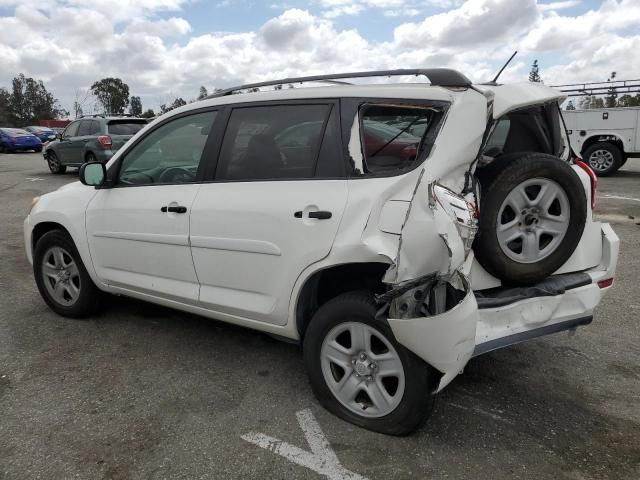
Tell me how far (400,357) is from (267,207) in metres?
1.09

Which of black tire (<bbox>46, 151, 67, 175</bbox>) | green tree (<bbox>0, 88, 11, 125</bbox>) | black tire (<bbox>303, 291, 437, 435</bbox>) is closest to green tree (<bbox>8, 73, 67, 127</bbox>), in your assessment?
green tree (<bbox>0, 88, 11, 125</bbox>)

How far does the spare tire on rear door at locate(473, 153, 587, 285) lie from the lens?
275 centimetres

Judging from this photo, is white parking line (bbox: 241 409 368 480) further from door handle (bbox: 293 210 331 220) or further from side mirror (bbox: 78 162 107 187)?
side mirror (bbox: 78 162 107 187)

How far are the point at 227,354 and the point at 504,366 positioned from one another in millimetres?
1894

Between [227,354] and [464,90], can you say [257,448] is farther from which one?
[464,90]

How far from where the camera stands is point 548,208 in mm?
2863

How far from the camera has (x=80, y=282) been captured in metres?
4.23

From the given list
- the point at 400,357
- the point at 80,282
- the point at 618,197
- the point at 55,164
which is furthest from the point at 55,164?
the point at 400,357

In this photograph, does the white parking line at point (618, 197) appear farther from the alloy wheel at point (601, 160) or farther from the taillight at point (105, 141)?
the taillight at point (105, 141)

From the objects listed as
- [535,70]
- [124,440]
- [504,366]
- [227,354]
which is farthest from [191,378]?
[535,70]

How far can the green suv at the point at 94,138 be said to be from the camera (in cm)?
1300

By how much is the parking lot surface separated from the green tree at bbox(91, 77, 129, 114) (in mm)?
73065

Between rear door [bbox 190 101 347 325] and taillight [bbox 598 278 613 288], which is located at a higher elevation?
rear door [bbox 190 101 347 325]

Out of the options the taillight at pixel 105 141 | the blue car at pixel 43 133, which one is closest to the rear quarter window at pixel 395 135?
the taillight at pixel 105 141
